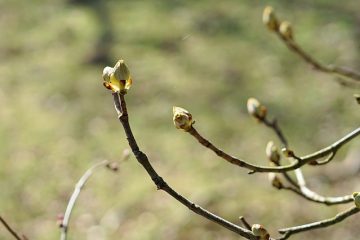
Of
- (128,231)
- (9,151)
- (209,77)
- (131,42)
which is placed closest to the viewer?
(128,231)

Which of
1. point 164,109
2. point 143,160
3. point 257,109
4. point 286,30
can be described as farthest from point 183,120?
point 164,109

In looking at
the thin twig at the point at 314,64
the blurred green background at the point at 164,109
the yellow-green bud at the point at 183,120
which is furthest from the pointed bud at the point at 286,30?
the blurred green background at the point at 164,109

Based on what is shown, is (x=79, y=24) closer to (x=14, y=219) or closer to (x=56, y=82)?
(x=56, y=82)

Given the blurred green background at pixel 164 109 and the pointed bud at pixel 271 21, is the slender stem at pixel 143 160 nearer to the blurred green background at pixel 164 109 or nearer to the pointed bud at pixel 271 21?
the pointed bud at pixel 271 21

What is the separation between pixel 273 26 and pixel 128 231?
241 centimetres

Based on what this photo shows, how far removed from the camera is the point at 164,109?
175 inches

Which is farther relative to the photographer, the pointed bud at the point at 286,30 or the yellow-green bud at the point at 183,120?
the pointed bud at the point at 286,30

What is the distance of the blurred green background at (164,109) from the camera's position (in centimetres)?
362

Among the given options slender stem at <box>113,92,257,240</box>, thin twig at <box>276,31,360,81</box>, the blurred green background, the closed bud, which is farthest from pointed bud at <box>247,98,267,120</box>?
the blurred green background

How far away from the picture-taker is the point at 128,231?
360 centimetres

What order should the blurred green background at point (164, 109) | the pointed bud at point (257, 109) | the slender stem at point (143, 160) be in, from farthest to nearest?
the blurred green background at point (164, 109) → the pointed bud at point (257, 109) → the slender stem at point (143, 160)

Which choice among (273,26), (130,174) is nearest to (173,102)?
(130,174)

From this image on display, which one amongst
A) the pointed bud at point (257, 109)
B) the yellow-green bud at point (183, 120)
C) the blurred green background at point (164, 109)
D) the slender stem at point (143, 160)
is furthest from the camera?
the blurred green background at point (164, 109)

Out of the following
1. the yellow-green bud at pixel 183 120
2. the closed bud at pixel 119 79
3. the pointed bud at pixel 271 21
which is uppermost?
the pointed bud at pixel 271 21
